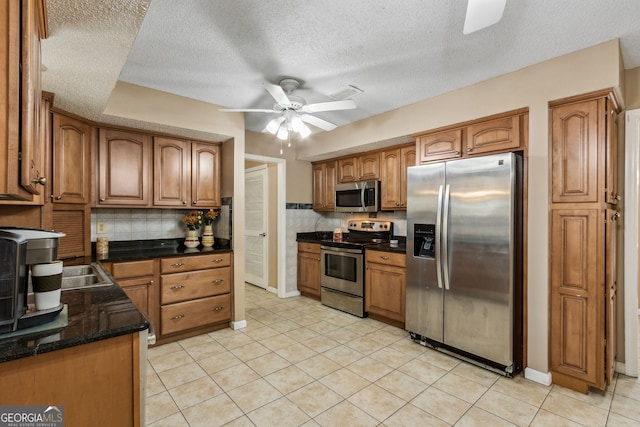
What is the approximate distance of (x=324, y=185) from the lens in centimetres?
485

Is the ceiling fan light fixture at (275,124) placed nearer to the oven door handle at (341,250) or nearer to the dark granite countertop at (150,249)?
the dark granite countertop at (150,249)

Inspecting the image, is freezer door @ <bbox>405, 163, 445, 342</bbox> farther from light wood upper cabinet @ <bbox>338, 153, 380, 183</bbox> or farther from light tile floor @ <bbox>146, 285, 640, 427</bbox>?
light wood upper cabinet @ <bbox>338, 153, 380, 183</bbox>

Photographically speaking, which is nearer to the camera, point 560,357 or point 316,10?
point 316,10

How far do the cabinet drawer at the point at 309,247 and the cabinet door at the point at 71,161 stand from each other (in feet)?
8.89

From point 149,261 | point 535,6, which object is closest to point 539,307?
point 535,6

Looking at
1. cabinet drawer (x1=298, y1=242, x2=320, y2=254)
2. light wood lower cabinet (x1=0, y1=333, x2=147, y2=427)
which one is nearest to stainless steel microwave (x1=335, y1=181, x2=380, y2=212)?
cabinet drawer (x1=298, y1=242, x2=320, y2=254)

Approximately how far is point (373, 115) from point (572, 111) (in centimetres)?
188

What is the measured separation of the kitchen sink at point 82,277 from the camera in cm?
213

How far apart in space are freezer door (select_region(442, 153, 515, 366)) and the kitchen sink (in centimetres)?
262

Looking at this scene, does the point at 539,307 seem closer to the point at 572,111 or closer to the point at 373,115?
the point at 572,111

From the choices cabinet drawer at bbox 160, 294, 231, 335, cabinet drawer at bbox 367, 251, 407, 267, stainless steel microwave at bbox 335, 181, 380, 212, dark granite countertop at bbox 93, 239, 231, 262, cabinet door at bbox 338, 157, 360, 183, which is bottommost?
cabinet drawer at bbox 160, 294, 231, 335

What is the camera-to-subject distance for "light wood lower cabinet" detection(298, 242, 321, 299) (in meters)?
4.58

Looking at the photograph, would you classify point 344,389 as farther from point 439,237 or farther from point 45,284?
point 45,284

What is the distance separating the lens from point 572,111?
2.32 meters
